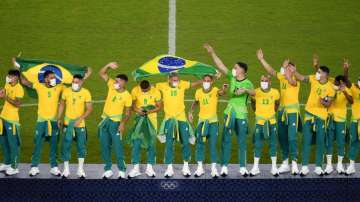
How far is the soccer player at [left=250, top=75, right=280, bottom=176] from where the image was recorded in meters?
20.4

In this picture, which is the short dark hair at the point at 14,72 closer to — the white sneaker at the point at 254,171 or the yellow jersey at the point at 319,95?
the white sneaker at the point at 254,171

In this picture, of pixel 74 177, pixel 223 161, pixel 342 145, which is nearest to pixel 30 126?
pixel 74 177

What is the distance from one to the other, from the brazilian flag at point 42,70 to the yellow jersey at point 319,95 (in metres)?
4.56

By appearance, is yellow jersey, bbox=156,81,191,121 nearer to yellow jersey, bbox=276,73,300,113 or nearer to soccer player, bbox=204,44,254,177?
soccer player, bbox=204,44,254,177

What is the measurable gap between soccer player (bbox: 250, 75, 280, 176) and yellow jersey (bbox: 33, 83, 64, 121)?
3.85 metres

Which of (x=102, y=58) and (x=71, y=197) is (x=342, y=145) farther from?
(x=102, y=58)

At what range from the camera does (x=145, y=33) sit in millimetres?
Answer: 30312

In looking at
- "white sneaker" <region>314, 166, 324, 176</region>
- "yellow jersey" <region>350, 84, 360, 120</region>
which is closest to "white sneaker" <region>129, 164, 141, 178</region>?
"white sneaker" <region>314, 166, 324, 176</region>

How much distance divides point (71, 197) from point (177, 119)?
2602 mm

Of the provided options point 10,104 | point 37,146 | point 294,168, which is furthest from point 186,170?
point 10,104

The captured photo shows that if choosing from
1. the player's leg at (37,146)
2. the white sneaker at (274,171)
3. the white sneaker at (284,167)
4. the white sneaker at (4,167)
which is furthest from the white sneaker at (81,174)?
the white sneaker at (284,167)

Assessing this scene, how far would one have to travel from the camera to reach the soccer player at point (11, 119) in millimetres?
20422

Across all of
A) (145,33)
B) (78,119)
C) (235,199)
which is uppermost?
A: (145,33)

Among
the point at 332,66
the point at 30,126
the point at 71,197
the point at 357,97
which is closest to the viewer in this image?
the point at 71,197
